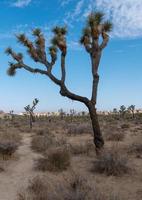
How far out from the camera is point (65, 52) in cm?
1545

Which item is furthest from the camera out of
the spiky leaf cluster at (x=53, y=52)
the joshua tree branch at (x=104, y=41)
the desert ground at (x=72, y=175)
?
the spiky leaf cluster at (x=53, y=52)

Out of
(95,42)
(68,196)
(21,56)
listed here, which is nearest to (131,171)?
(68,196)

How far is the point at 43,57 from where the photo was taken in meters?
15.9

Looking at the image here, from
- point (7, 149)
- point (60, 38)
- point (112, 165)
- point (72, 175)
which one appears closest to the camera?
point (72, 175)

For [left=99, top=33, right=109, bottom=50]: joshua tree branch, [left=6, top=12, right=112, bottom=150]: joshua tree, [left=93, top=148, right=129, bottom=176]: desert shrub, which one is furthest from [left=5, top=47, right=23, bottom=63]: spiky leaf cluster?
[left=93, top=148, right=129, bottom=176]: desert shrub

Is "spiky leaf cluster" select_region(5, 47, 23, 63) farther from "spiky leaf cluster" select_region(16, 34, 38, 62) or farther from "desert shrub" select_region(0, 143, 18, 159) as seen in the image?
"desert shrub" select_region(0, 143, 18, 159)

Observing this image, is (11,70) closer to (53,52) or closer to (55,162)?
(53,52)

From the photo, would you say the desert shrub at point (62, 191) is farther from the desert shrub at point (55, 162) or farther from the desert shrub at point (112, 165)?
the desert shrub at point (112, 165)

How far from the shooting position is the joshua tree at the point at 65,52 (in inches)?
581

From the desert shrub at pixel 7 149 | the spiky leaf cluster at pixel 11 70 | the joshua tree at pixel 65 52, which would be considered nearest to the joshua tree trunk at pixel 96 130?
the joshua tree at pixel 65 52

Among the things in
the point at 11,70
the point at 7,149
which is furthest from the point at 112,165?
the point at 11,70

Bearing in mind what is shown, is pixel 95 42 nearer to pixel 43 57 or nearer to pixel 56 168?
pixel 43 57

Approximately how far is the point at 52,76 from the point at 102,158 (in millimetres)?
5233

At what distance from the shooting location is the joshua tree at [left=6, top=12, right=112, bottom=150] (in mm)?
14758
